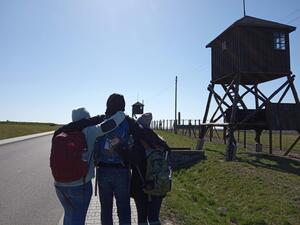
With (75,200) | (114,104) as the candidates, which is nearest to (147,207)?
(75,200)

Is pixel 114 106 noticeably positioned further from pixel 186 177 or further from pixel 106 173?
pixel 186 177

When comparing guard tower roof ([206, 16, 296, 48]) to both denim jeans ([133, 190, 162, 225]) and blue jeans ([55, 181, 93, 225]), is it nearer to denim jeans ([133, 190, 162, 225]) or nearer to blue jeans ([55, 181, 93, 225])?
denim jeans ([133, 190, 162, 225])

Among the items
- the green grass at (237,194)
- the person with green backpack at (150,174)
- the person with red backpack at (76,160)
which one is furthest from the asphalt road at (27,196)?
the person with red backpack at (76,160)

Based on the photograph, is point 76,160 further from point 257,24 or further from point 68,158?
point 257,24

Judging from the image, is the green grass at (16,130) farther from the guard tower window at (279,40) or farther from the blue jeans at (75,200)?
the blue jeans at (75,200)

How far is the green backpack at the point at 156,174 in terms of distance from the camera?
5.12m

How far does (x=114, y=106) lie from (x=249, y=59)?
46.5ft

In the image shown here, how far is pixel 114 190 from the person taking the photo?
507 cm

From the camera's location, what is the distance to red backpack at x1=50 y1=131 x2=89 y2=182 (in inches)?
183

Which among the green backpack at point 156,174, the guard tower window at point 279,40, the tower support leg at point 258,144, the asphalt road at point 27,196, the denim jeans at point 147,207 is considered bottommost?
the asphalt road at point 27,196

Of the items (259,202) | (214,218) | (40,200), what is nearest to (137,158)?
(214,218)

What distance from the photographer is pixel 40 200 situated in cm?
951

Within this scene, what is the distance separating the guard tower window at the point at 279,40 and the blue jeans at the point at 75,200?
51.3 feet

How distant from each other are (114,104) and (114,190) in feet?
3.26
